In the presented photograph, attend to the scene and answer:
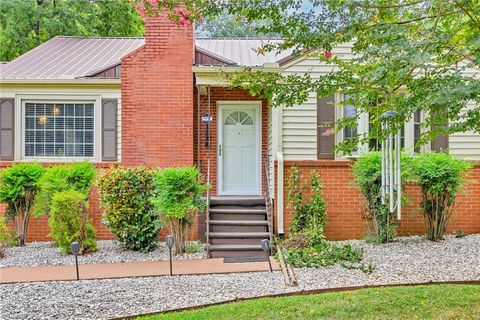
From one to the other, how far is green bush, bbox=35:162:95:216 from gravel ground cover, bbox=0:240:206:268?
2.60ft

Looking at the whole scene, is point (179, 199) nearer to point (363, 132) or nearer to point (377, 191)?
point (377, 191)

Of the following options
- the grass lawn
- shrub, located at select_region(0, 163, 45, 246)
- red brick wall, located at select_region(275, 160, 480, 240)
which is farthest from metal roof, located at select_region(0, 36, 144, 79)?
the grass lawn

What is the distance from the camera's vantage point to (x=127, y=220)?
7.84 meters

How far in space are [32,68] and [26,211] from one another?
3701 millimetres

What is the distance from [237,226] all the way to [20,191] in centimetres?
447

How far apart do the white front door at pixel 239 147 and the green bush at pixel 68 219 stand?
3448mm

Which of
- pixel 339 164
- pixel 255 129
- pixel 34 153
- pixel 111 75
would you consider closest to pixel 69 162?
pixel 34 153

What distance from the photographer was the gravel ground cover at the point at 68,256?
7320 millimetres

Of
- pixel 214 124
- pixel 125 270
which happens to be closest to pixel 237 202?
pixel 214 124

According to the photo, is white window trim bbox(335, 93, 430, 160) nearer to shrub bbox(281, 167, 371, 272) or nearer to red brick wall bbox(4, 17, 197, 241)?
shrub bbox(281, 167, 371, 272)

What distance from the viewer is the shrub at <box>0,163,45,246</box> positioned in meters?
8.52

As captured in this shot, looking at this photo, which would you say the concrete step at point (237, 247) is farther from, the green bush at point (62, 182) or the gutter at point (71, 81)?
the gutter at point (71, 81)

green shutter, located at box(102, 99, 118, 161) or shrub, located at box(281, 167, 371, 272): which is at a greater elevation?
green shutter, located at box(102, 99, 118, 161)

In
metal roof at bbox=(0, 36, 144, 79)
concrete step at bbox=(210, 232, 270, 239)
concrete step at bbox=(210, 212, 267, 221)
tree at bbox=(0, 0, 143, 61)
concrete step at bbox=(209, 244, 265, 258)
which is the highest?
tree at bbox=(0, 0, 143, 61)
